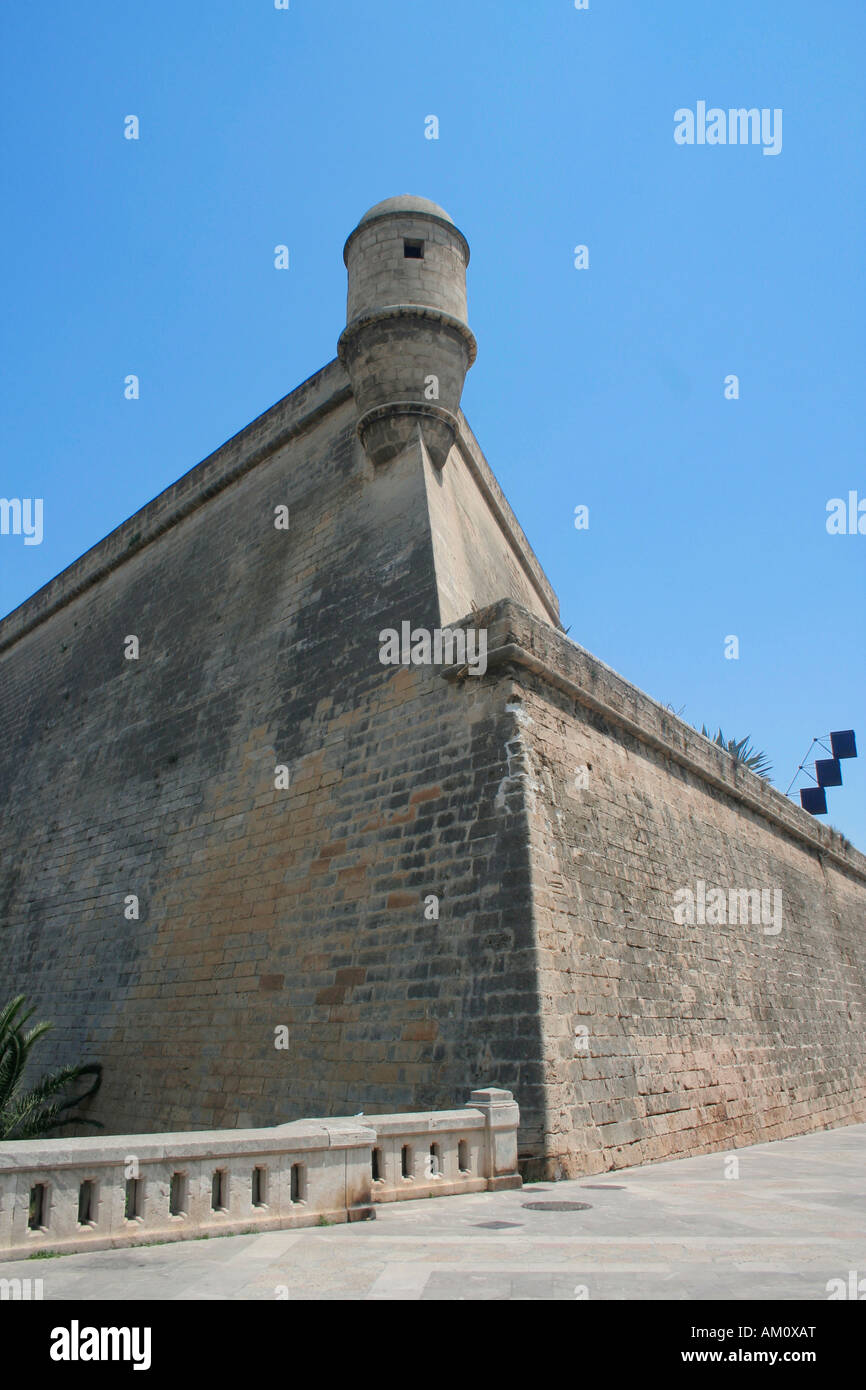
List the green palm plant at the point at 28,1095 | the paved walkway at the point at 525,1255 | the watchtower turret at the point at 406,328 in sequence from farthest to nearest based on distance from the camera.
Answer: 1. the watchtower turret at the point at 406,328
2. the green palm plant at the point at 28,1095
3. the paved walkway at the point at 525,1255

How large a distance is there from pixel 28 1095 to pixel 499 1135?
7081 mm

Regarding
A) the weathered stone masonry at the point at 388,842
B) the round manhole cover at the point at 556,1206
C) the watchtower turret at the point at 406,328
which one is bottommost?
the round manhole cover at the point at 556,1206

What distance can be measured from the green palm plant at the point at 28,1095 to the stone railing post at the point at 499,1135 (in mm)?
6151

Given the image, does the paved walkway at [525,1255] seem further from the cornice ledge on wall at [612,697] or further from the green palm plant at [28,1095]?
the green palm plant at [28,1095]

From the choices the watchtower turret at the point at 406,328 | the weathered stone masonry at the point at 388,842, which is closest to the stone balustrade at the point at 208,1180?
the weathered stone masonry at the point at 388,842

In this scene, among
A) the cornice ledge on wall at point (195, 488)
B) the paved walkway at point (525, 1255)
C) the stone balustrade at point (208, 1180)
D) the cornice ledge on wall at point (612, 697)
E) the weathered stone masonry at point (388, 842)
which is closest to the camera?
the paved walkway at point (525, 1255)

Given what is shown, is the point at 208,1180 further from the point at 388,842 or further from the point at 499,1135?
the point at 388,842

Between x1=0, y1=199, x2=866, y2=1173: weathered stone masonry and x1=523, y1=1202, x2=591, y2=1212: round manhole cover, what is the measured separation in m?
1.07

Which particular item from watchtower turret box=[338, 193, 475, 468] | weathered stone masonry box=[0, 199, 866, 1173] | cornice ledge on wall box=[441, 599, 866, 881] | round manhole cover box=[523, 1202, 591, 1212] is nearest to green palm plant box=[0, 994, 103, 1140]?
weathered stone masonry box=[0, 199, 866, 1173]

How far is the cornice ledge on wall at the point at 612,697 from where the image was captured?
8.07 m

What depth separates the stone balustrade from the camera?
12.1ft

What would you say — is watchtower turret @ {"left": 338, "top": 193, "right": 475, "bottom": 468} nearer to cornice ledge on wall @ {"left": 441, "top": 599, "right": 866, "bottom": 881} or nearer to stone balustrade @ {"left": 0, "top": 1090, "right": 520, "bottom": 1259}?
cornice ledge on wall @ {"left": 441, "top": 599, "right": 866, "bottom": 881}

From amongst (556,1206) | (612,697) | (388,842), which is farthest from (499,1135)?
(612,697)
